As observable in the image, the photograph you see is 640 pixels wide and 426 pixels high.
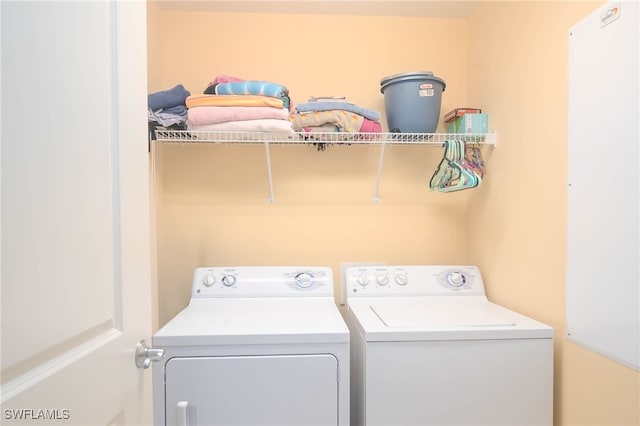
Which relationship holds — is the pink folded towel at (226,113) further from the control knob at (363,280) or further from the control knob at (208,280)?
the control knob at (363,280)

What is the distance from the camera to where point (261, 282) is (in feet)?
5.71

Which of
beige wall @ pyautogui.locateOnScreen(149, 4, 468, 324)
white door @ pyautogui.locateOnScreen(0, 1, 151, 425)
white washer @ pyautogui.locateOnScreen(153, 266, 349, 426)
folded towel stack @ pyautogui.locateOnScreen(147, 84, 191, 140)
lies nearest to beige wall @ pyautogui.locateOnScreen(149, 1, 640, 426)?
beige wall @ pyautogui.locateOnScreen(149, 4, 468, 324)

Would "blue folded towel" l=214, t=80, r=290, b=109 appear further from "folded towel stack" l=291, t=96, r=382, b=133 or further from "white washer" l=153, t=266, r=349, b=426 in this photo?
"white washer" l=153, t=266, r=349, b=426

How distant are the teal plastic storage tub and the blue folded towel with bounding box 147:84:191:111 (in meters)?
1.02

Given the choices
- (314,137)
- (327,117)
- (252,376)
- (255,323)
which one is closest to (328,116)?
(327,117)

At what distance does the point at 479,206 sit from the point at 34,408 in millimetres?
1940

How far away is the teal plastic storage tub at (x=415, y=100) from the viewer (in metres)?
1.68

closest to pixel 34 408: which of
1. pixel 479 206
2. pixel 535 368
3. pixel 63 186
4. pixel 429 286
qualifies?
pixel 63 186

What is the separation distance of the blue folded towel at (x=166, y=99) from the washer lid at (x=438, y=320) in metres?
1.27

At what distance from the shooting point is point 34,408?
50 cm

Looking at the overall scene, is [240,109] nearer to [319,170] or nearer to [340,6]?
[319,170]

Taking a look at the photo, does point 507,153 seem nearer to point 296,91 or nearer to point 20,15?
point 296,91

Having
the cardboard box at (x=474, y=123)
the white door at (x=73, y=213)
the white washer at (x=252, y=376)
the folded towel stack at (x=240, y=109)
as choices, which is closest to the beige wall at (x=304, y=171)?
the cardboard box at (x=474, y=123)

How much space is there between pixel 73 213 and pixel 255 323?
2.92 ft
